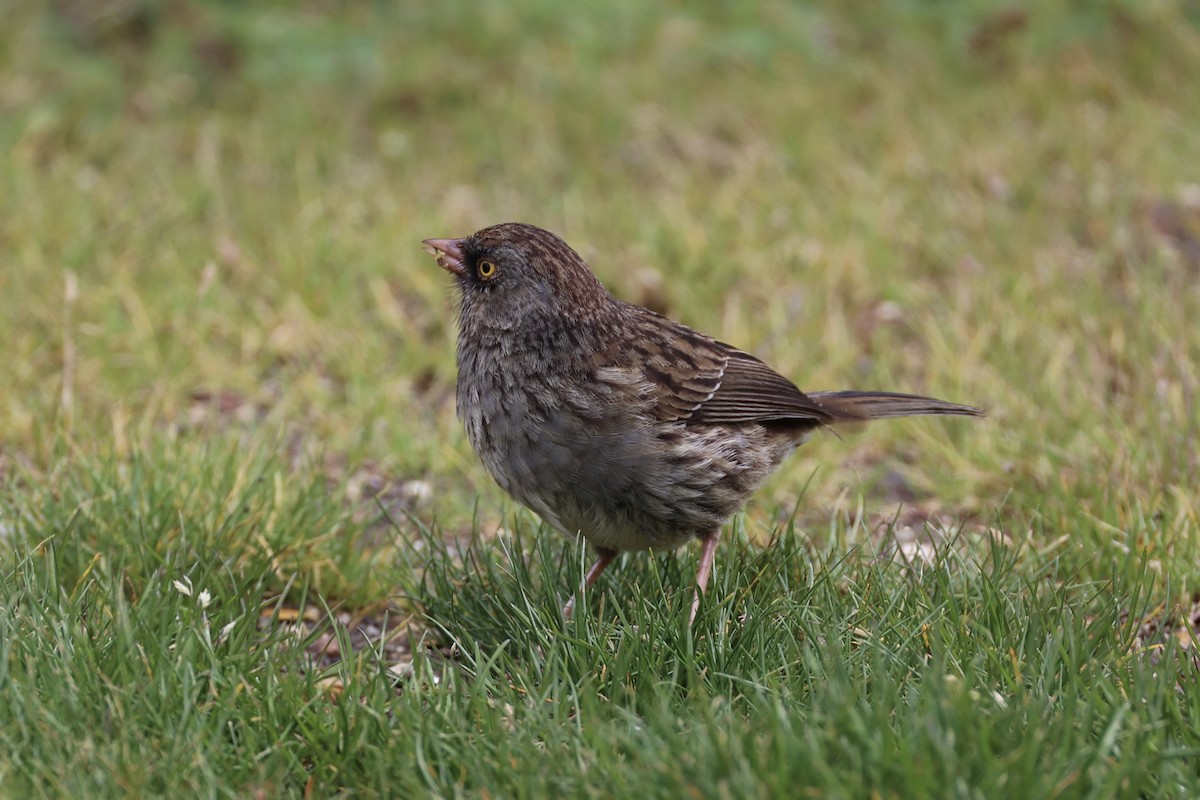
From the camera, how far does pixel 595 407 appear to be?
13.8ft

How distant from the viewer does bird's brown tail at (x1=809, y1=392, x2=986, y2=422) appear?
15.8 feet

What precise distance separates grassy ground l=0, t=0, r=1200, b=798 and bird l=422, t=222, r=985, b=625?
0.20 meters

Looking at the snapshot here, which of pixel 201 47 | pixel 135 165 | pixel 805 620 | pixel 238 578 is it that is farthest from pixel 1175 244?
pixel 201 47

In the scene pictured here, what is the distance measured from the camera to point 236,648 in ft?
12.0

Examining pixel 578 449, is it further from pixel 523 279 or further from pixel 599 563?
pixel 523 279

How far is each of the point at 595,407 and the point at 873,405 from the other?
1.16m

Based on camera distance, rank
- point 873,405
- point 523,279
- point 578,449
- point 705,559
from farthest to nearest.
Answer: point 873,405
point 523,279
point 705,559
point 578,449

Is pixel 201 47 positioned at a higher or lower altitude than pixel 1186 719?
higher

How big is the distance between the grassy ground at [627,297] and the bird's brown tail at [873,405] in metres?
0.34

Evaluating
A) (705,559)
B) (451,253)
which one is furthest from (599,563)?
(451,253)

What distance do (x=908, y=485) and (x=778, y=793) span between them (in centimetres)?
305

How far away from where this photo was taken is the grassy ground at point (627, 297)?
324cm

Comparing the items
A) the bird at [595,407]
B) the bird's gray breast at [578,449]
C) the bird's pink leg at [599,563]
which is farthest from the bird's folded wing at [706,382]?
the bird's pink leg at [599,563]

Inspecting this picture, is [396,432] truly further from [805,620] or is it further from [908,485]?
[805,620]
